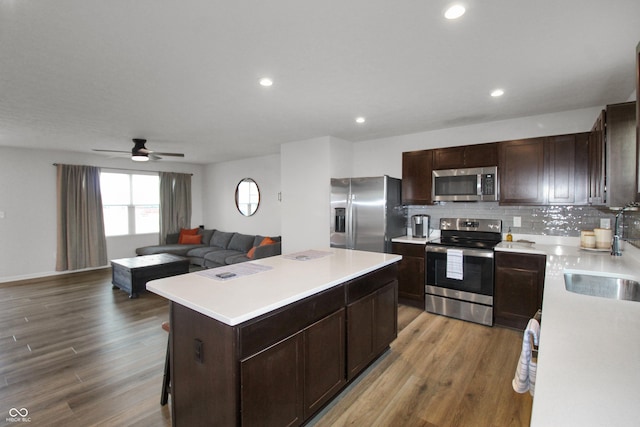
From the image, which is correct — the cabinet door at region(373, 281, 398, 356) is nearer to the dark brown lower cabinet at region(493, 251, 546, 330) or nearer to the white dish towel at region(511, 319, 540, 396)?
the white dish towel at region(511, 319, 540, 396)

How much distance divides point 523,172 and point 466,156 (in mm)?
653

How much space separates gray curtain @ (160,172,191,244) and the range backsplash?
6255 mm

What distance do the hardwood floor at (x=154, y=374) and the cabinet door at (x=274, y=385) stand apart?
431mm

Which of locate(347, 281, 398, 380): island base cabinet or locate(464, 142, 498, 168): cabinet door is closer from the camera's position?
locate(347, 281, 398, 380): island base cabinet

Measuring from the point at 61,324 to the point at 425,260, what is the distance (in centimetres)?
447

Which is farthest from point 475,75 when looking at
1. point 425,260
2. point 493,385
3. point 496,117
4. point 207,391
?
point 207,391

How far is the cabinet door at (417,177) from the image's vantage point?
419cm

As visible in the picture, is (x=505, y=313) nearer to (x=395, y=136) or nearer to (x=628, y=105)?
(x=628, y=105)

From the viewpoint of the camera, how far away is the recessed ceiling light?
1.66 m

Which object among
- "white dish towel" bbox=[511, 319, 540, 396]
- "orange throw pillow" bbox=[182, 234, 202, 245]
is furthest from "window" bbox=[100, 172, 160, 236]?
"white dish towel" bbox=[511, 319, 540, 396]

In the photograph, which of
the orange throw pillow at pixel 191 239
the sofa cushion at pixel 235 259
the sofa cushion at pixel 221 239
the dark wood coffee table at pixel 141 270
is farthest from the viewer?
the orange throw pillow at pixel 191 239

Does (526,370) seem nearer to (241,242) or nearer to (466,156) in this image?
(466,156)

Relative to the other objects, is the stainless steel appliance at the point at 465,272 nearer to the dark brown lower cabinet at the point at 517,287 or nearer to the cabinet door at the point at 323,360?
the dark brown lower cabinet at the point at 517,287

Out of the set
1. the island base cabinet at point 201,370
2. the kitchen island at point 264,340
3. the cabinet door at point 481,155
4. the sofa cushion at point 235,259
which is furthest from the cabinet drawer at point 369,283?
the sofa cushion at point 235,259
